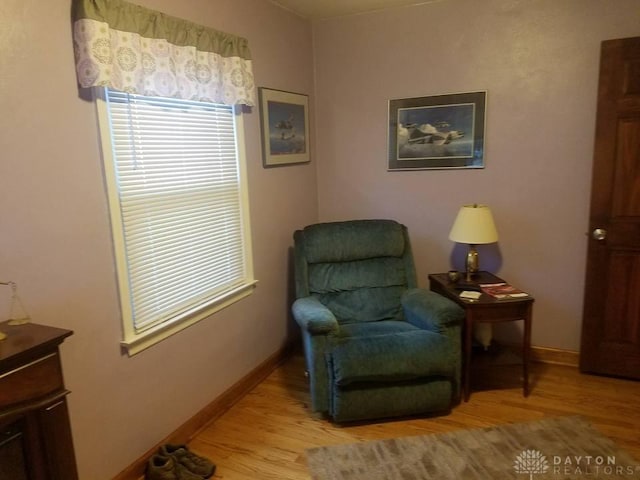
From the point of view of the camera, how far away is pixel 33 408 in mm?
1316

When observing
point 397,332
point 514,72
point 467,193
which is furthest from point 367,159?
point 397,332

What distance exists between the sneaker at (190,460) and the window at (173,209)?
1.76ft

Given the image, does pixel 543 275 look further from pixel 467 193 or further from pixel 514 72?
pixel 514 72

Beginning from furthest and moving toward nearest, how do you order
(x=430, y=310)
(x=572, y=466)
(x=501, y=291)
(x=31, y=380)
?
1. (x=501, y=291)
2. (x=430, y=310)
3. (x=572, y=466)
4. (x=31, y=380)

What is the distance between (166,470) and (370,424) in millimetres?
1067

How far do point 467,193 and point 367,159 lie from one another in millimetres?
781

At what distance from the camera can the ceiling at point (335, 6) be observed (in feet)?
9.83

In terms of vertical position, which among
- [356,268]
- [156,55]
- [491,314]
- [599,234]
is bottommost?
[491,314]

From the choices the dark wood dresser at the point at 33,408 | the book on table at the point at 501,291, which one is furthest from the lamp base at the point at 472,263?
the dark wood dresser at the point at 33,408

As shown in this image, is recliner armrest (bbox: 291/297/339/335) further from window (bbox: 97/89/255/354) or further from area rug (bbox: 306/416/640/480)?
area rug (bbox: 306/416/640/480)

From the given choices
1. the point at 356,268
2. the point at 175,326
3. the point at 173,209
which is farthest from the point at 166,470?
the point at 356,268

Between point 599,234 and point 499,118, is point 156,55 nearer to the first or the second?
point 499,118

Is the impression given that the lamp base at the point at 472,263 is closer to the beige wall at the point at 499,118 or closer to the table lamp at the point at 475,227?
the table lamp at the point at 475,227

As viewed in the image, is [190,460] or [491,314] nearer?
[190,460]
